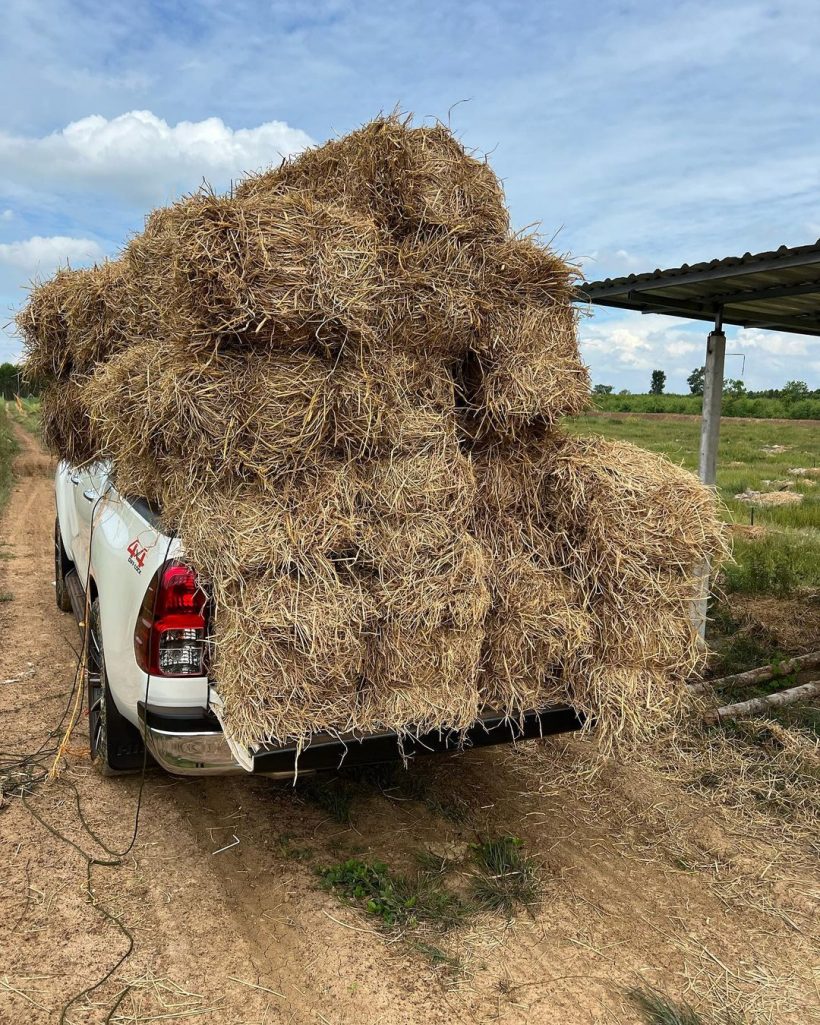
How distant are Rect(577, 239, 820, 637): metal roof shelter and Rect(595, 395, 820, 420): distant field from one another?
128ft

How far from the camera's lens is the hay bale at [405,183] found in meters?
3.35

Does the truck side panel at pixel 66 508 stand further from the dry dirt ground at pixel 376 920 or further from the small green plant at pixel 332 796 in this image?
the small green plant at pixel 332 796

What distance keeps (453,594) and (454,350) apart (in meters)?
1.08

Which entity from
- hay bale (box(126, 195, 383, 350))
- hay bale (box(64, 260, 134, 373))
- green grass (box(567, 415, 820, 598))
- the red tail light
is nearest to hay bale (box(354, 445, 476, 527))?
hay bale (box(126, 195, 383, 350))

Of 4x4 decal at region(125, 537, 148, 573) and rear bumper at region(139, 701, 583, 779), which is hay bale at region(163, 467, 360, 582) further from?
rear bumper at region(139, 701, 583, 779)

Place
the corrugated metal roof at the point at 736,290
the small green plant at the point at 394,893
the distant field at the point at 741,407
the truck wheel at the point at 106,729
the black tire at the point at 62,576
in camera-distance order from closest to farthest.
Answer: the small green plant at the point at 394,893, the truck wheel at the point at 106,729, the corrugated metal roof at the point at 736,290, the black tire at the point at 62,576, the distant field at the point at 741,407

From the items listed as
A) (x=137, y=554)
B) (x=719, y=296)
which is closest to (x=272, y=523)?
(x=137, y=554)

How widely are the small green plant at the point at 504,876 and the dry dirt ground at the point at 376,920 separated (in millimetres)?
66

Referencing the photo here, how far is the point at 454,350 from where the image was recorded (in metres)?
3.36

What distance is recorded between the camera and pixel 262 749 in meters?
2.79

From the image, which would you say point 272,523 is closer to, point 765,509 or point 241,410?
point 241,410

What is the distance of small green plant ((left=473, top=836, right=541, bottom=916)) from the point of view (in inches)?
128

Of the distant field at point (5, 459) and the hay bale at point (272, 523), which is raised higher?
the hay bale at point (272, 523)

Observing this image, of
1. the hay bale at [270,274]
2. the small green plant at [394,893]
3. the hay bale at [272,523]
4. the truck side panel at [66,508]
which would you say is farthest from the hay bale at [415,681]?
the truck side panel at [66,508]
